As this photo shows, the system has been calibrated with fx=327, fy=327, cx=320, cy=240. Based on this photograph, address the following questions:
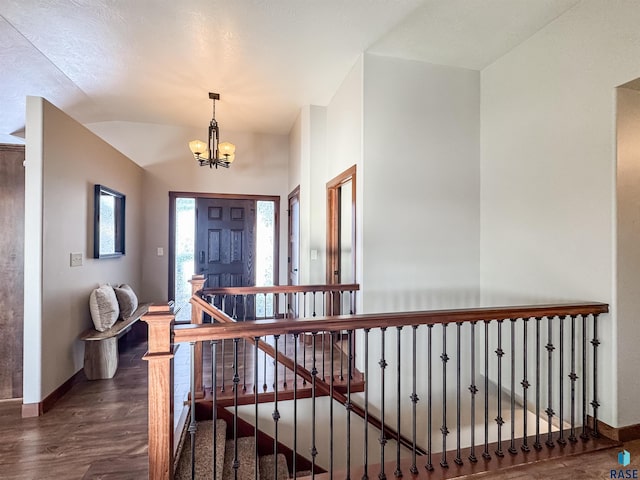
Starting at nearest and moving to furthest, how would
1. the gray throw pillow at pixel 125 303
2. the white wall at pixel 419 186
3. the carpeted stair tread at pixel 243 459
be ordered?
the carpeted stair tread at pixel 243 459
the white wall at pixel 419 186
the gray throw pillow at pixel 125 303

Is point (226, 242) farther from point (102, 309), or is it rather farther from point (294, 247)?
point (102, 309)

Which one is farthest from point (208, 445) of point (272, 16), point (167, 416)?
point (272, 16)

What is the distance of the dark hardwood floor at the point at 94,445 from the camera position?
1.90 meters

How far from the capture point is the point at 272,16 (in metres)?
2.53

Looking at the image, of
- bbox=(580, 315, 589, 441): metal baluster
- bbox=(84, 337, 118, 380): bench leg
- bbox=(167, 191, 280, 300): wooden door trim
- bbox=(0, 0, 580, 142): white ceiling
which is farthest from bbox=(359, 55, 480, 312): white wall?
bbox=(167, 191, 280, 300): wooden door trim

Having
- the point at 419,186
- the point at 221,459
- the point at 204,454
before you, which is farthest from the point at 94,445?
the point at 419,186

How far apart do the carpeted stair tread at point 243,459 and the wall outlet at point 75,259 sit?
2.17 meters

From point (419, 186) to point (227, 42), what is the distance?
2.16m

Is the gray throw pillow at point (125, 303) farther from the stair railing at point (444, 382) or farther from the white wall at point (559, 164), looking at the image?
the white wall at point (559, 164)

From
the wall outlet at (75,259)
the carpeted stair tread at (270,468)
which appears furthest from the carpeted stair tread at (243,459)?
the wall outlet at (75,259)

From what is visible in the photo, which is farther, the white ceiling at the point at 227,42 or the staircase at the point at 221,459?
the white ceiling at the point at 227,42

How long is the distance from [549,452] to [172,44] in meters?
4.15

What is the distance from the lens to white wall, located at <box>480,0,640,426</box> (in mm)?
2166

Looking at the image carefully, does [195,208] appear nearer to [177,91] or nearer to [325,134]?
[177,91]
